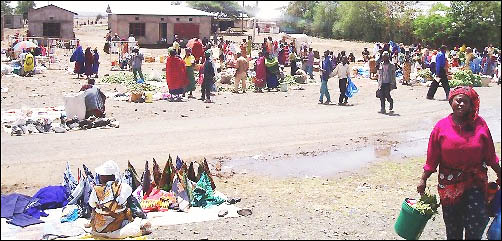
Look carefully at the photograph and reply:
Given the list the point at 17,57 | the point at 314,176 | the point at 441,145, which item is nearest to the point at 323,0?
the point at 17,57

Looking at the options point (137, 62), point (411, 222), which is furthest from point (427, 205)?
point (137, 62)

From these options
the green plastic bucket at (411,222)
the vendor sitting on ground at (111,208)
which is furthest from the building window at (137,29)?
the green plastic bucket at (411,222)

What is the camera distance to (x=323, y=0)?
41.7 meters

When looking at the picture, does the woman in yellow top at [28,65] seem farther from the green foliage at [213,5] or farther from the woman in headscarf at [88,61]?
the green foliage at [213,5]

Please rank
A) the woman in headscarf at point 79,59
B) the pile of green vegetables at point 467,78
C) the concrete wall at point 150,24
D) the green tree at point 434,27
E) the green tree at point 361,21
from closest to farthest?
the woman in headscarf at point 79,59 → the pile of green vegetables at point 467,78 → the green tree at point 434,27 → the green tree at point 361,21 → the concrete wall at point 150,24

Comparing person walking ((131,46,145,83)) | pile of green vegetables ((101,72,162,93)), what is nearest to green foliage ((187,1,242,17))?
pile of green vegetables ((101,72,162,93))

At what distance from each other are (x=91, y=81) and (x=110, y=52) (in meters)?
15.0

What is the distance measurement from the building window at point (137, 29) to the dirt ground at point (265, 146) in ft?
54.6

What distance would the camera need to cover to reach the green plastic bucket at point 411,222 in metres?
5.10

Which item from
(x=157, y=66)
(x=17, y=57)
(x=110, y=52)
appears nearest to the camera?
(x=17, y=57)

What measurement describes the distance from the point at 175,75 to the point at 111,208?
9.57 meters

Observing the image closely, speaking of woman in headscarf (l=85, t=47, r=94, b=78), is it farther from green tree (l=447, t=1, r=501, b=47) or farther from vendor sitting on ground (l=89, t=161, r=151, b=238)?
vendor sitting on ground (l=89, t=161, r=151, b=238)

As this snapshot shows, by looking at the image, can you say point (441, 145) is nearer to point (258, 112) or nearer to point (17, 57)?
point (258, 112)

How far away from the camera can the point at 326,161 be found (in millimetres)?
9648
